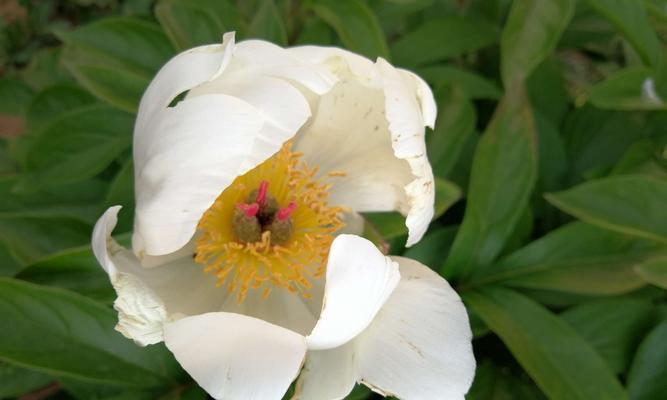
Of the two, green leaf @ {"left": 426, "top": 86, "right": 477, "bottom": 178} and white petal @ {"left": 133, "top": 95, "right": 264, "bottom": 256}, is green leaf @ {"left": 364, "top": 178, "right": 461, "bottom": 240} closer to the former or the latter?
green leaf @ {"left": 426, "top": 86, "right": 477, "bottom": 178}

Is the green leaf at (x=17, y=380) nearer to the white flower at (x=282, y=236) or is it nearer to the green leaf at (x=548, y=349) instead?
the white flower at (x=282, y=236)

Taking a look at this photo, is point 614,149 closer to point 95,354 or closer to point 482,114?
point 482,114

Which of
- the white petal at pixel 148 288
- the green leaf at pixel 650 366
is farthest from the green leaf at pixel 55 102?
the green leaf at pixel 650 366

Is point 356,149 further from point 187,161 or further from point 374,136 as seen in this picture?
point 187,161

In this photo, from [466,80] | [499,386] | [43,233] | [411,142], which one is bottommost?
[499,386]

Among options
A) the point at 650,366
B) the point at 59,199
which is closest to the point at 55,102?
the point at 59,199

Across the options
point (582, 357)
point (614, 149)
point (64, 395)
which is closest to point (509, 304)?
point (582, 357)

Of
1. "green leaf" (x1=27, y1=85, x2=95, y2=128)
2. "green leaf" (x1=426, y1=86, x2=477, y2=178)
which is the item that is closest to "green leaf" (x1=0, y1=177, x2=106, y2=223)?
"green leaf" (x1=27, y1=85, x2=95, y2=128)
